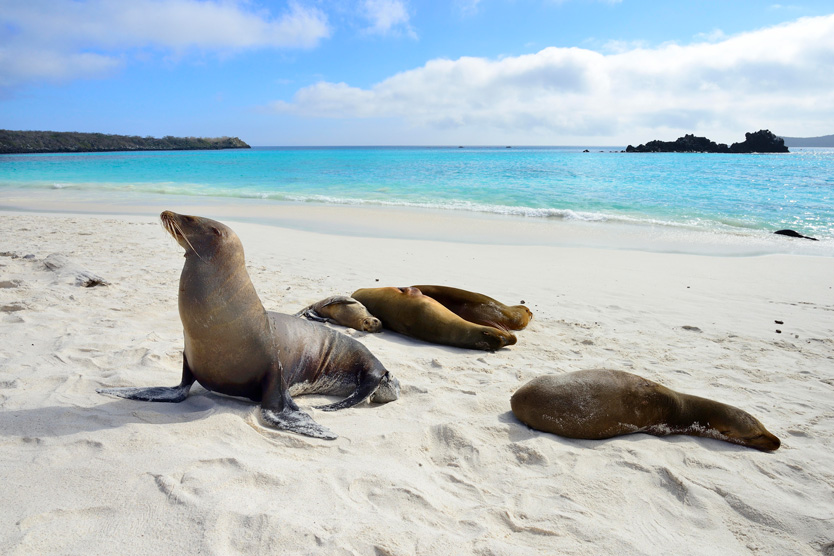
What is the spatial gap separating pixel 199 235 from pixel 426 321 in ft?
8.61

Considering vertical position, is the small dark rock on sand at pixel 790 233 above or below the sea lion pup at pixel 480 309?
above

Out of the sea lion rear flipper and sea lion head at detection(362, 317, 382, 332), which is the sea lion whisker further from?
sea lion head at detection(362, 317, 382, 332)

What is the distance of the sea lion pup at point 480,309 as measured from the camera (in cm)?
554

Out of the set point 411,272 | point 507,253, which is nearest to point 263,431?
point 411,272

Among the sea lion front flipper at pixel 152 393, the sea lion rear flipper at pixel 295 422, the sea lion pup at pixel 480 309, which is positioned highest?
the sea lion pup at pixel 480 309

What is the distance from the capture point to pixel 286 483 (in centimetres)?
247

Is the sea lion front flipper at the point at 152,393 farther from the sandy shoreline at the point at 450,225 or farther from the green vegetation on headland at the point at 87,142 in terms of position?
the green vegetation on headland at the point at 87,142

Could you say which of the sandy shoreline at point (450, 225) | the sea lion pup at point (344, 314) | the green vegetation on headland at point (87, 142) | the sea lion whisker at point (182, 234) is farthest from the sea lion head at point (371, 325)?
the green vegetation on headland at point (87, 142)

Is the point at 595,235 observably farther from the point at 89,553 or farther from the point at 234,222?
the point at 89,553

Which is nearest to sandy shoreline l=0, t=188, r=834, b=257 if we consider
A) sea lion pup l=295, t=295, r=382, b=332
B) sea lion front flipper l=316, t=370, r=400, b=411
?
sea lion pup l=295, t=295, r=382, b=332

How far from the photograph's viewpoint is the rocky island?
79.7 m

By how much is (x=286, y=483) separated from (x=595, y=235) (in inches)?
418

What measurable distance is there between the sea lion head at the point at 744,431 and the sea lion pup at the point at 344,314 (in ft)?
10.3

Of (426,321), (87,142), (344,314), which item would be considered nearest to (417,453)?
(426,321)
